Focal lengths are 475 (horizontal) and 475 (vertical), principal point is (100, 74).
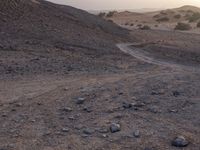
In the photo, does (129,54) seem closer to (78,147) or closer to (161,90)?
(161,90)

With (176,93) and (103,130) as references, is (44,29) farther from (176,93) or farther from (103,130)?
(103,130)

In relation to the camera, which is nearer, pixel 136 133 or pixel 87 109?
pixel 136 133

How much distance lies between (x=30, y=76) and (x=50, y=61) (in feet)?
9.28

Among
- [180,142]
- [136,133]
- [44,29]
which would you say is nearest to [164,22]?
[44,29]

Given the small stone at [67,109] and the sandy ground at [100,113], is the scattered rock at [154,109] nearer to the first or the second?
the sandy ground at [100,113]

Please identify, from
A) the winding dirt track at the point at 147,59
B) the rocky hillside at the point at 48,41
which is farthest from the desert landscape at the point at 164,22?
the winding dirt track at the point at 147,59

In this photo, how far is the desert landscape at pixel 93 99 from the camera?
827 cm

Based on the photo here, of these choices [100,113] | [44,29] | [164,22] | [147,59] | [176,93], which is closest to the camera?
[100,113]

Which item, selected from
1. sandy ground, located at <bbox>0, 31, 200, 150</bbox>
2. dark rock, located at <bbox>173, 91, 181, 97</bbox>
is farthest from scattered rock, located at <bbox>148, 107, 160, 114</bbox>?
dark rock, located at <bbox>173, 91, 181, 97</bbox>

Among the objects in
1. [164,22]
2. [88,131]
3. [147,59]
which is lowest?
[164,22]

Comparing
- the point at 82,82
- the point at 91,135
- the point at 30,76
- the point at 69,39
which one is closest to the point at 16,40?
the point at 69,39

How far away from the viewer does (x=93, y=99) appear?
1050cm

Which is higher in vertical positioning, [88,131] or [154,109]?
[154,109]

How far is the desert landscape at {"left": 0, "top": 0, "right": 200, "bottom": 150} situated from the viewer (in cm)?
827
